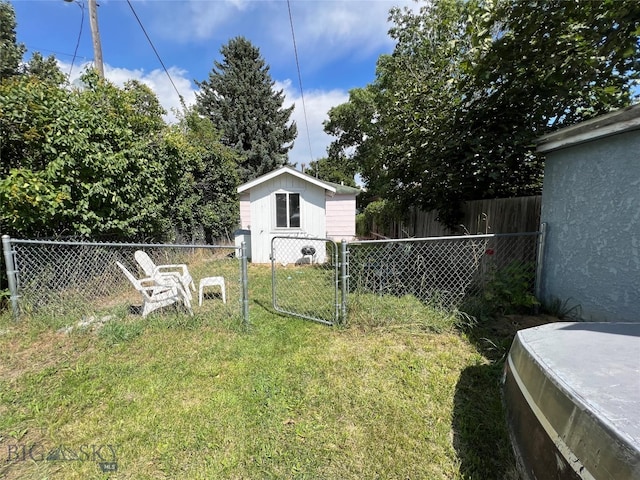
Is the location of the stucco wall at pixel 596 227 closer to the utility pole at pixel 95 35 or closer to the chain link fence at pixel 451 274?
the chain link fence at pixel 451 274

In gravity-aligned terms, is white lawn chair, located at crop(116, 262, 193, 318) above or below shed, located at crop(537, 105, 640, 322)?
below

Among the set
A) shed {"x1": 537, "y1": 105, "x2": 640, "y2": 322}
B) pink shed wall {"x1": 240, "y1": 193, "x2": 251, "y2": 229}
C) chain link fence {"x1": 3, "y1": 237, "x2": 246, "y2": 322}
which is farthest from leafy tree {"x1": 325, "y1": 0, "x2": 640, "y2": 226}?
pink shed wall {"x1": 240, "y1": 193, "x2": 251, "y2": 229}

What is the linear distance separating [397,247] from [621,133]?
118 inches

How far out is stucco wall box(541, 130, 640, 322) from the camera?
267 cm

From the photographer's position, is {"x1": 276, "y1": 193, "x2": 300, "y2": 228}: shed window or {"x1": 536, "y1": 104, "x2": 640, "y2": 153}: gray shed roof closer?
{"x1": 536, "y1": 104, "x2": 640, "y2": 153}: gray shed roof

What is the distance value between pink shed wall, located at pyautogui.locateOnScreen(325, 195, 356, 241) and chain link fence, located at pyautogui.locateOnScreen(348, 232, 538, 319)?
6841 millimetres

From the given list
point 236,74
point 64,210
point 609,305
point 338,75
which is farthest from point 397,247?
point 236,74

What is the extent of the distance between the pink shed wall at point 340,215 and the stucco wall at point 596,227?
8.51 meters

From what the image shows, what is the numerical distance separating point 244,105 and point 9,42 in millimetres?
13364

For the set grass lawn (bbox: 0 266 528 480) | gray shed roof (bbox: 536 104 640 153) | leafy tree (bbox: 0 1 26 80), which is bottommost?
grass lawn (bbox: 0 266 528 480)

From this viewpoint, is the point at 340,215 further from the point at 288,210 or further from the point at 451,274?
the point at 451,274

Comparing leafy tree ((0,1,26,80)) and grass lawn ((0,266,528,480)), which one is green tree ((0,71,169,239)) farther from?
leafy tree ((0,1,26,80))

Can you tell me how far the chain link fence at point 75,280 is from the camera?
3863mm

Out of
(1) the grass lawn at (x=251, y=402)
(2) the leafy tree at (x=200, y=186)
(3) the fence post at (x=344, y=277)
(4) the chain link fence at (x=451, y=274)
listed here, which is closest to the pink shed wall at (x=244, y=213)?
(2) the leafy tree at (x=200, y=186)
